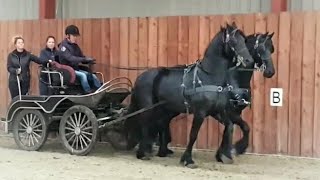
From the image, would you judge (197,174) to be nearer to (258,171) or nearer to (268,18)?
(258,171)

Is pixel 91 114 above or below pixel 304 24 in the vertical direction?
below

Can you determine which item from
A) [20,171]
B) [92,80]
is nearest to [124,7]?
[92,80]

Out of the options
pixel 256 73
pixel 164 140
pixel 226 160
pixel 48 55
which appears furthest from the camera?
pixel 48 55

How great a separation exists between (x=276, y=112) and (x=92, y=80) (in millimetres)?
3153

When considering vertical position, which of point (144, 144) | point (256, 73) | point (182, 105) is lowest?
point (144, 144)

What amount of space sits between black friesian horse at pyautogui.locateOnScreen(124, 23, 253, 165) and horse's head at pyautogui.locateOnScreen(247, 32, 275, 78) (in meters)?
0.29

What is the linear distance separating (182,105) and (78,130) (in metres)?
1.85

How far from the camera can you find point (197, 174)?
9016mm

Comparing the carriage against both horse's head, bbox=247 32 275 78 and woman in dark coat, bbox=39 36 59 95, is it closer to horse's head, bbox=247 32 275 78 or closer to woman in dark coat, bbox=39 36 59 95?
woman in dark coat, bbox=39 36 59 95

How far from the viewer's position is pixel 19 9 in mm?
16391

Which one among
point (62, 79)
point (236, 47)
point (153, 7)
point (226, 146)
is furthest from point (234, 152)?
point (153, 7)

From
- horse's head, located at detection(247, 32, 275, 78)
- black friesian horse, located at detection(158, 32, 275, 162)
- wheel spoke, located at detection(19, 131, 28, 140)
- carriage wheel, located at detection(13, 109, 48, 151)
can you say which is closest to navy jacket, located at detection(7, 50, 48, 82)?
carriage wheel, located at detection(13, 109, 48, 151)

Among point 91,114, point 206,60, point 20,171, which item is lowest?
point 20,171

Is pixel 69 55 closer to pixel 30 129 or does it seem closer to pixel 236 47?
pixel 30 129
